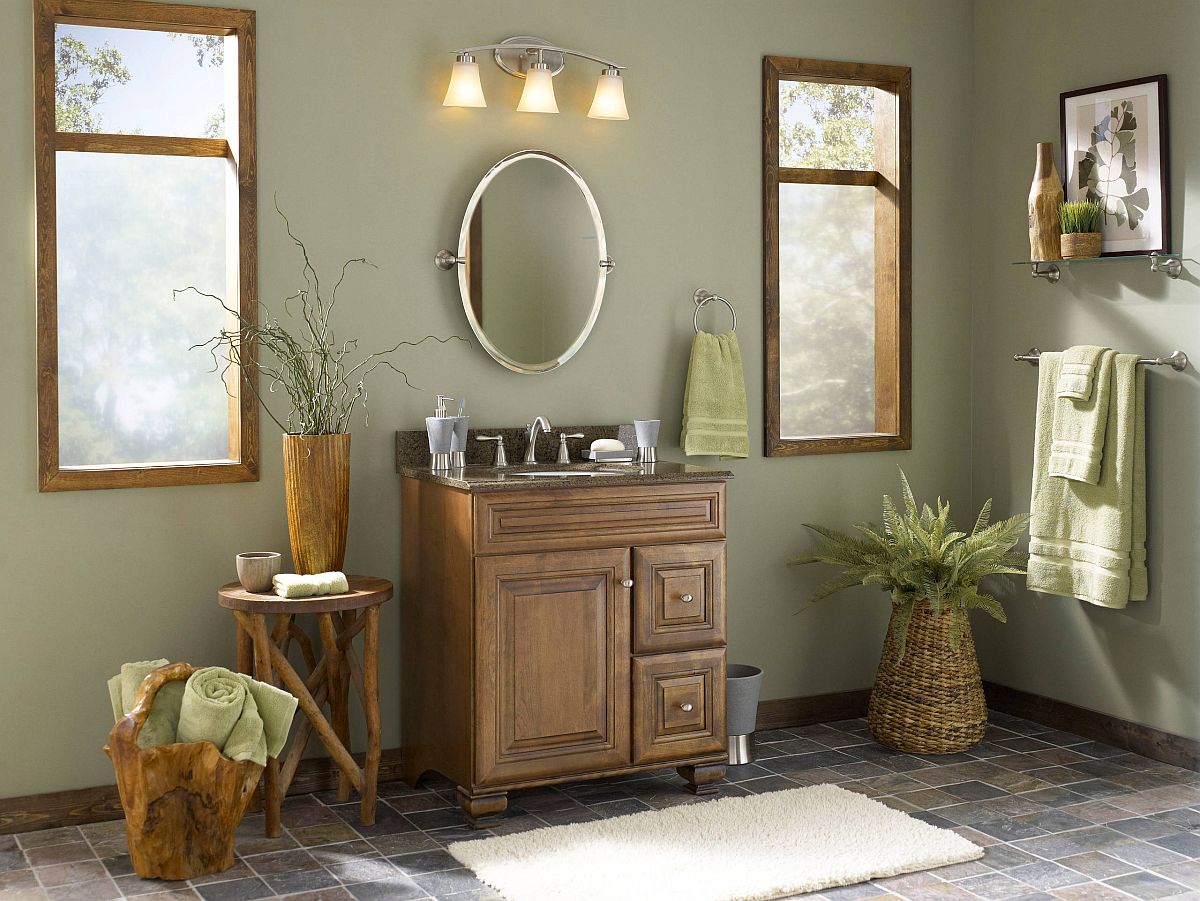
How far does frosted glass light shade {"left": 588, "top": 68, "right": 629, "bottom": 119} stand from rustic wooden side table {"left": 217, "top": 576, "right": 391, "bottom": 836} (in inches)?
56.5

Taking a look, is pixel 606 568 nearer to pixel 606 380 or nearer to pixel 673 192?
pixel 606 380

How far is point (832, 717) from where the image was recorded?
4.26 m

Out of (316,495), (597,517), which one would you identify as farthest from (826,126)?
(316,495)

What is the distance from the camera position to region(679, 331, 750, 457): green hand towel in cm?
389

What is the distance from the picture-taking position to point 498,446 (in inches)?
144

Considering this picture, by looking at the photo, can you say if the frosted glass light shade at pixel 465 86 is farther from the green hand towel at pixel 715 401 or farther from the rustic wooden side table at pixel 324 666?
the rustic wooden side table at pixel 324 666

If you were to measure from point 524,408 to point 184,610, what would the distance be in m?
1.07

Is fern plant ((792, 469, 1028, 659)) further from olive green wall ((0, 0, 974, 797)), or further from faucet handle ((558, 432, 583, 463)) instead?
faucet handle ((558, 432, 583, 463))

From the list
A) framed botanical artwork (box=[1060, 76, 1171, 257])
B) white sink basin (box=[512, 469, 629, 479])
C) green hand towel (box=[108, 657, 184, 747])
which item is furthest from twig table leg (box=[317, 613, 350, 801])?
framed botanical artwork (box=[1060, 76, 1171, 257])

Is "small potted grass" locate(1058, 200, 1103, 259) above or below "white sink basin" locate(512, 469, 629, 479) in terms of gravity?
above

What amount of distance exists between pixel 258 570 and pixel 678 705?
1120 millimetres

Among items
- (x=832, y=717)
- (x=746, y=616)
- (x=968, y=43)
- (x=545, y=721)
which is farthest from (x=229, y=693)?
(x=968, y=43)

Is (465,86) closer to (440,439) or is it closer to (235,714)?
(440,439)

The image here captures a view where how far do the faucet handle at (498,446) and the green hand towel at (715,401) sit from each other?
0.58 m
